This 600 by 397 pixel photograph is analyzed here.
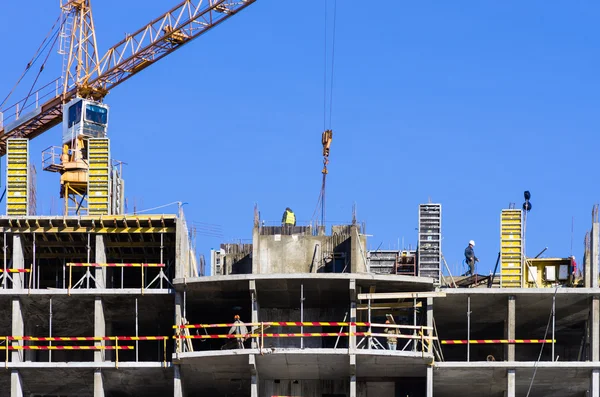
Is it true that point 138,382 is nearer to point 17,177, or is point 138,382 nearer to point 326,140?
point 17,177

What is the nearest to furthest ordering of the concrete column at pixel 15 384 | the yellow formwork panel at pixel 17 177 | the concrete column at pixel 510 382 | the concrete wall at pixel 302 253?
the concrete column at pixel 510 382 < the concrete column at pixel 15 384 < the concrete wall at pixel 302 253 < the yellow formwork panel at pixel 17 177

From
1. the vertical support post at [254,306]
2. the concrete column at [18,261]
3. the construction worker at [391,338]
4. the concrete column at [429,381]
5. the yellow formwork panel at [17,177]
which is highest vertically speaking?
the yellow formwork panel at [17,177]

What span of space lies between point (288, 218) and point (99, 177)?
989 cm

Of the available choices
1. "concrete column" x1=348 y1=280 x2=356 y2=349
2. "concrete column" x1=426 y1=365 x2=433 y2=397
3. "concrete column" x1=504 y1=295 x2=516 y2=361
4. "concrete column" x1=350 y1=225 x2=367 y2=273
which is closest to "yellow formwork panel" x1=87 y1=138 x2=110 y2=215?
"concrete column" x1=350 y1=225 x2=367 y2=273

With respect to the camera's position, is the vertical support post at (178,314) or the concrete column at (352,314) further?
the vertical support post at (178,314)

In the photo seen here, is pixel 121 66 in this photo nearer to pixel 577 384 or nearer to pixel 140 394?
pixel 140 394

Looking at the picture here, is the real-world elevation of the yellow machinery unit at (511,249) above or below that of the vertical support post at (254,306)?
above

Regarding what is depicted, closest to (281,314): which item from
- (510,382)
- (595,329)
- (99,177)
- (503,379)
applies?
(503,379)

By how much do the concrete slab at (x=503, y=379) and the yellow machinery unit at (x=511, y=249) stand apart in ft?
15.3

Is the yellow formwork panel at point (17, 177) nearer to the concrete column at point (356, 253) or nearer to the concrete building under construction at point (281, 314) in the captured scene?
the concrete building under construction at point (281, 314)

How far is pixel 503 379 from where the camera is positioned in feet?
261

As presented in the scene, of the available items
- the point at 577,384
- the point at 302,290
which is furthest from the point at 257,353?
the point at 577,384

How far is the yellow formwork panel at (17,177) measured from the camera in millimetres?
83250

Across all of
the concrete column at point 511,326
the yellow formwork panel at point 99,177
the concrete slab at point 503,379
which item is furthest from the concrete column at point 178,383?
the concrete column at point 511,326
